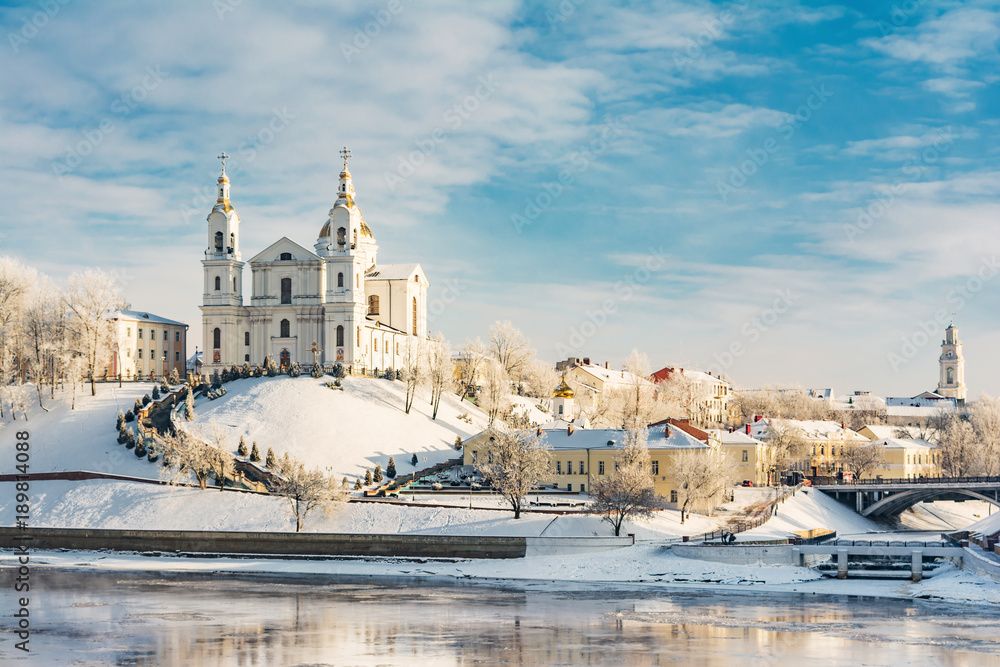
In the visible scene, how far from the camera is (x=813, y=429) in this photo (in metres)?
123

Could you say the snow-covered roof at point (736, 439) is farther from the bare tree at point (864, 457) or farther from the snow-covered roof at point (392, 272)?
the snow-covered roof at point (392, 272)

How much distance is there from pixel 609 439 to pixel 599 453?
1270 millimetres

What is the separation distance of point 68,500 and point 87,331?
2299 centimetres

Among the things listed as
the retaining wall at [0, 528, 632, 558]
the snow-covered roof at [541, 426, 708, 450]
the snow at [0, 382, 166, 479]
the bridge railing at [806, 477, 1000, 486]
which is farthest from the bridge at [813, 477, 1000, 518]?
the snow at [0, 382, 166, 479]

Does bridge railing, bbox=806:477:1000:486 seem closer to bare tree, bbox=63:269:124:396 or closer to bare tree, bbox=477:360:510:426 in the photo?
bare tree, bbox=477:360:510:426

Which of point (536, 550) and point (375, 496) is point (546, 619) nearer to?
point (536, 550)

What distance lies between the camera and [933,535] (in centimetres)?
8244

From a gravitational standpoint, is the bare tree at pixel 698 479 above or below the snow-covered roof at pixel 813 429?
below

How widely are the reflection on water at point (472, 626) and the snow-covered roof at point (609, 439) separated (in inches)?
931

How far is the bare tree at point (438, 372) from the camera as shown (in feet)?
303

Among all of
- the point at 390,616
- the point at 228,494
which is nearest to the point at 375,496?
the point at 228,494

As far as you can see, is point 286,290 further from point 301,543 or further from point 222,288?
point 301,543

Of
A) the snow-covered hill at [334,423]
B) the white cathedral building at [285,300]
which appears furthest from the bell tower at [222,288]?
the snow-covered hill at [334,423]

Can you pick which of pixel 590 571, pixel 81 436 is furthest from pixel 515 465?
pixel 81 436
